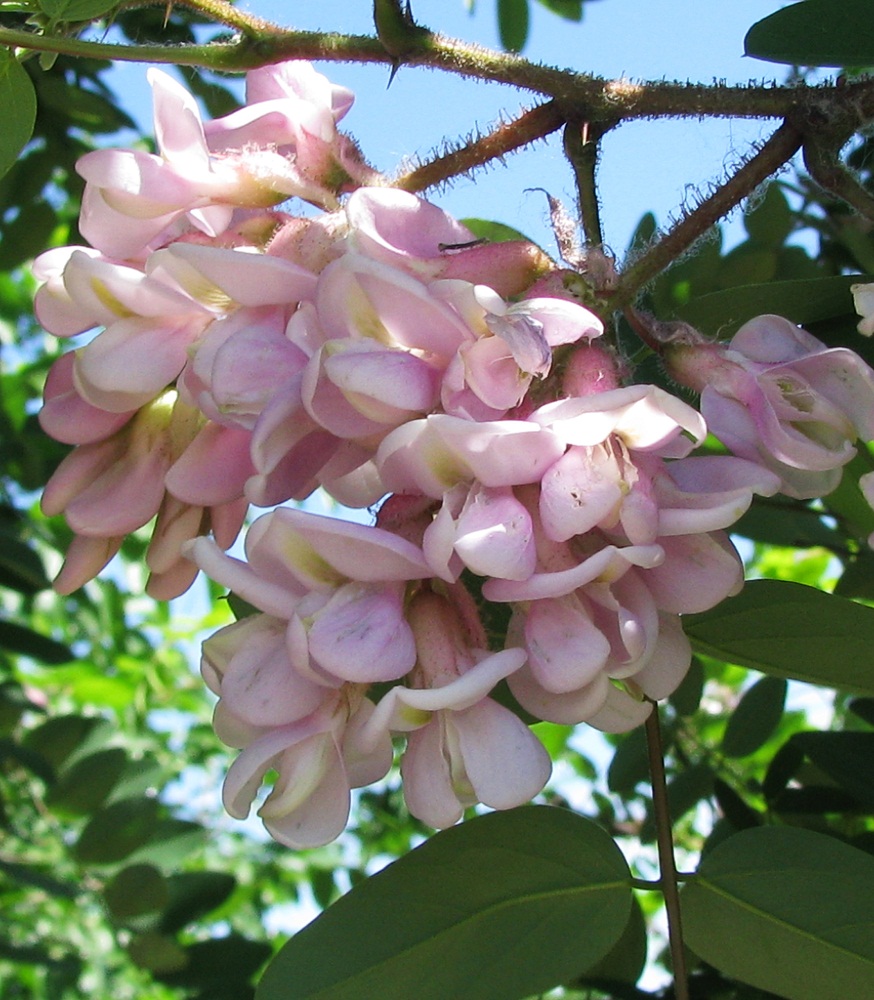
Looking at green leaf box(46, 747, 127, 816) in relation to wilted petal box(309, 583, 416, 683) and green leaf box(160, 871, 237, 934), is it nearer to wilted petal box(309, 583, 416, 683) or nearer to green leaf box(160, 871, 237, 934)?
green leaf box(160, 871, 237, 934)

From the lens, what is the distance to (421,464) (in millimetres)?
581

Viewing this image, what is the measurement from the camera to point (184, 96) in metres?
0.71

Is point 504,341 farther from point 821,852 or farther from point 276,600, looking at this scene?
point 821,852

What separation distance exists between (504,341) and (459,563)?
0.33 feet

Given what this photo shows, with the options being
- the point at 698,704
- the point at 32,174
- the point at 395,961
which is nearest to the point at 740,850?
the point at 395,961

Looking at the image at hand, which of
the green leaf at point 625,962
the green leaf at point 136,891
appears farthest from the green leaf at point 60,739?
the green leaf at point 625,962

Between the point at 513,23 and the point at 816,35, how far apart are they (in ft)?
2.88

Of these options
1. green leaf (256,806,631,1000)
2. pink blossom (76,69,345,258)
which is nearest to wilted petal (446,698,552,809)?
green leaf (256,806,631,1000)

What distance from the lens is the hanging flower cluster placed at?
0.57 m

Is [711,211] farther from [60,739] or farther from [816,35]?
[60,739]

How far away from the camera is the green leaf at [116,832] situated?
141 centimetres

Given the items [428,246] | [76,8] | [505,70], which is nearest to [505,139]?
[505,70]

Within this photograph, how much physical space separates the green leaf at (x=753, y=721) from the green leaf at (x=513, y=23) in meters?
0.84

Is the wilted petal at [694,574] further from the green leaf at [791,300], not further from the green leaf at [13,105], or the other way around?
the green leaf at [13,105]
